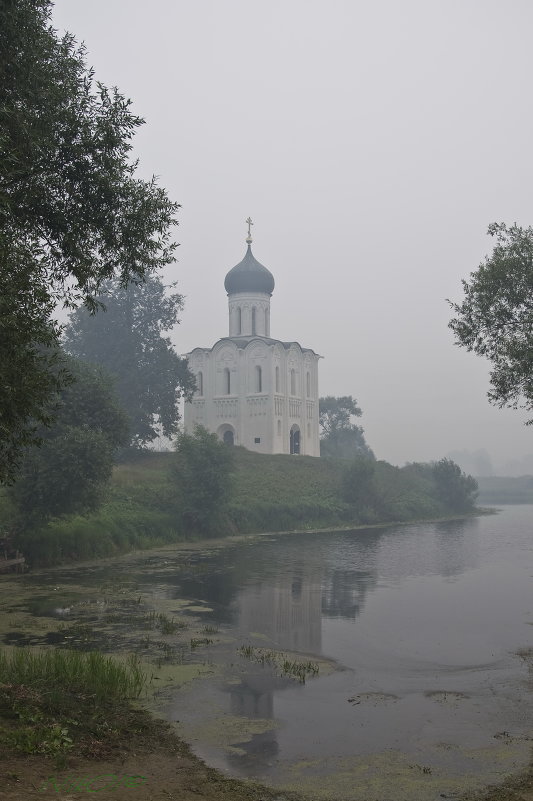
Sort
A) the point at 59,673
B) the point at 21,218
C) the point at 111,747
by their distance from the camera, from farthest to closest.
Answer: the point at 21,218 → the point at 59,673 → the point at 111,747

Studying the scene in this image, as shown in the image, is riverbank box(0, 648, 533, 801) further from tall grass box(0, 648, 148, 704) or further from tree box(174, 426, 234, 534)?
tree box(174, 426, 234, 534)

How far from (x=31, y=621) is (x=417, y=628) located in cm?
848

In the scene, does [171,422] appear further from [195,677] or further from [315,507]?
[195,677]

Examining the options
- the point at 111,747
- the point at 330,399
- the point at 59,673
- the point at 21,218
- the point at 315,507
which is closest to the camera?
the point at 111,747

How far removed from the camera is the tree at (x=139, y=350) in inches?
2156

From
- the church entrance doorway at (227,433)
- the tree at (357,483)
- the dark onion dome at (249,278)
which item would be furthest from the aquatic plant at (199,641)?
the dark onion dome at (249,278)

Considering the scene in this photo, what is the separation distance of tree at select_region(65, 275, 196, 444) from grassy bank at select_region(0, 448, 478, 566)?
328cm

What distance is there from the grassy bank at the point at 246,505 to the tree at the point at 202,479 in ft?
1.68

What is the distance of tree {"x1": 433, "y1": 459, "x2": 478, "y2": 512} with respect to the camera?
6128 cm

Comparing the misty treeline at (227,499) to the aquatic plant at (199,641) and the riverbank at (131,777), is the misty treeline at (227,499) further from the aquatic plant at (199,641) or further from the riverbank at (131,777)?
the riverbank at (131,777)

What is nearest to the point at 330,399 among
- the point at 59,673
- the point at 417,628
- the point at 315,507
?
the point at 315,507

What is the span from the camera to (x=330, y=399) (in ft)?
337

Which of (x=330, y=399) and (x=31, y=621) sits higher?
(x=330, y=399)

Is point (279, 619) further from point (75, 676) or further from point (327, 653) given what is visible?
point (75, 676)
